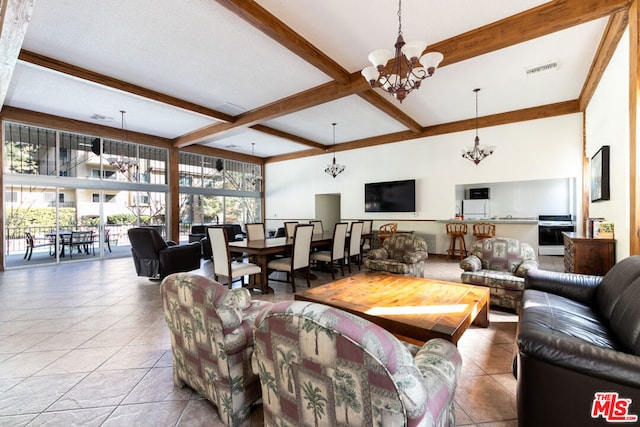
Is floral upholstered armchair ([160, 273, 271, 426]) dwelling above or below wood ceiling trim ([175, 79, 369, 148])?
below

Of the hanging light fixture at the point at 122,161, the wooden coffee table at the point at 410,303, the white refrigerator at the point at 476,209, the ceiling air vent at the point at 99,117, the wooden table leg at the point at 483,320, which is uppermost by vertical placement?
the ceiling air vent at the point at 99,117

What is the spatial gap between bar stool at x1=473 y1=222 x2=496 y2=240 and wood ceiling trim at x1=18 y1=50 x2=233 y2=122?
6.12 m

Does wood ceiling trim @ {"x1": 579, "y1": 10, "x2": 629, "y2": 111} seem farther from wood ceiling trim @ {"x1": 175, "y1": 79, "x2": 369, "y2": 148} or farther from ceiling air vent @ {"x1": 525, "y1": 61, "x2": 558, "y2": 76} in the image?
wood ceiling trim @ {"x1": 175, "y1": 79, "x2": 369, "y2": 148}

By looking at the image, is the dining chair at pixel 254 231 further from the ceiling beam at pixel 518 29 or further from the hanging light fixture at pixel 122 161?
the hanging light fixture at pixel 122 161

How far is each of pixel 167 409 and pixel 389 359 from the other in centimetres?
162

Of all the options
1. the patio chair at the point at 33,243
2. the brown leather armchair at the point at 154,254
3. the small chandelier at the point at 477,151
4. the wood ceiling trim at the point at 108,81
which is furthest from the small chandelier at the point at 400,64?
the patio chair at the point at 33,243

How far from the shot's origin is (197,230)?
7.52 meters

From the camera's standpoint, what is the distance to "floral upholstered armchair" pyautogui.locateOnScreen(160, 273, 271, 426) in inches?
57.0

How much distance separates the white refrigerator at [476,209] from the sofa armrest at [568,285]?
5206mm

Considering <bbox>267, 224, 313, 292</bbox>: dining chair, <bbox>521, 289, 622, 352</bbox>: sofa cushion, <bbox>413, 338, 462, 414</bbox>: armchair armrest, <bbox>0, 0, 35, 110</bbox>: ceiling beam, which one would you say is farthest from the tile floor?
<bbox>0, 0, 35, 110</bbox>: ceiling beam

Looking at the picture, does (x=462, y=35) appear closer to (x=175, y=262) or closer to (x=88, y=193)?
(x=175, y=262)

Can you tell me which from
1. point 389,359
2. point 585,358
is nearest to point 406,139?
point 585,358

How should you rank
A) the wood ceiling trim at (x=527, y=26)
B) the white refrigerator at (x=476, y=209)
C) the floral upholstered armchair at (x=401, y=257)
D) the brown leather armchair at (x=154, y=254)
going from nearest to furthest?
the wood ceiling trim at (x=527, y=26)
the floral upholstered armchair at (x=401, y=257)
the brown leather armchair at (x=154, y=254)
the white refrigerator at (x=476, y=209)

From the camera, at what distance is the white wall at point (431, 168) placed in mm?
5688
